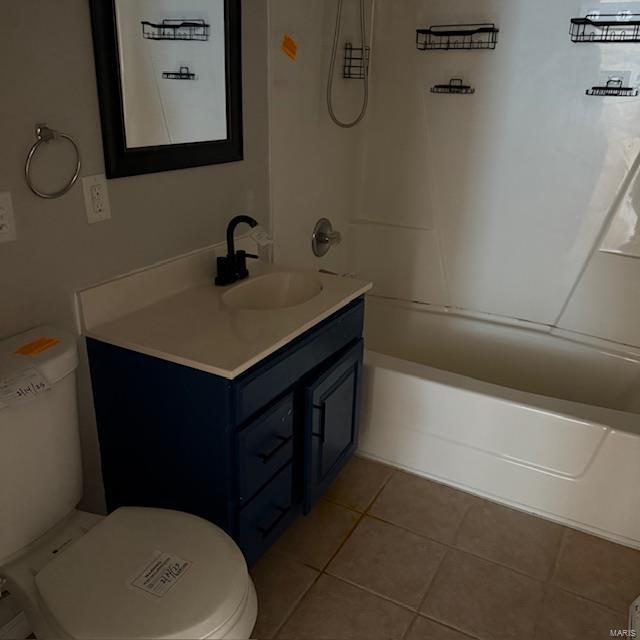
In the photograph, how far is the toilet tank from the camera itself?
1.25 meters

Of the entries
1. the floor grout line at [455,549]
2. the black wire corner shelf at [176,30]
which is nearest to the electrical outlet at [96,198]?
the black wire corner shelf at [176,30]

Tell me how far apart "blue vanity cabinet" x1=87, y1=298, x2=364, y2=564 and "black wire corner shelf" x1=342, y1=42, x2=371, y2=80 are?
4.25 ft

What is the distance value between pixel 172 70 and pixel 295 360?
919 millimetres

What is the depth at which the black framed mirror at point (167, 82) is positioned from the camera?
4.98ft

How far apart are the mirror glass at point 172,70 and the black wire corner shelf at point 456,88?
1.15m

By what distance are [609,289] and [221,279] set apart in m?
1.68

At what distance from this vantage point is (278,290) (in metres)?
2.08

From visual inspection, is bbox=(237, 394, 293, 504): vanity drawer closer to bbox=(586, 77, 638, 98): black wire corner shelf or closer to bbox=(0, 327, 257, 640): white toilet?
bbox=(0, 327, 257, 640): white toilet

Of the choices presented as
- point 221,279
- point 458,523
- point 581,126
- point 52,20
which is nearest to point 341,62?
point 581,126

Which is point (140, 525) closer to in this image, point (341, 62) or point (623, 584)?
point (623, 584)

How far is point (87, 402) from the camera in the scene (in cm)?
166

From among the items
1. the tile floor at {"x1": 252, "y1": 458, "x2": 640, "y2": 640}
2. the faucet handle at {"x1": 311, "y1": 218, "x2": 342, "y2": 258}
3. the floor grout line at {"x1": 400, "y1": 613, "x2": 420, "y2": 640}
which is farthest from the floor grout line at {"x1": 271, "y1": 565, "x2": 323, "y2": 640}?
the faucet handle at {"x1": 311, "y1": 218, "x2": 342, "y2": 258}

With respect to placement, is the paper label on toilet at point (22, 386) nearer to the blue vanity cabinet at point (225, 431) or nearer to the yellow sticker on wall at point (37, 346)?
the yellow sticker on wall at point (37, 346)

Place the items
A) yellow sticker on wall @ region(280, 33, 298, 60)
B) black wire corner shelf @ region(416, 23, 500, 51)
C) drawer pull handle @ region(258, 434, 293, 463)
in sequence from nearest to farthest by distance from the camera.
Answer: drawer pull handle @ region(258, 434, 293, 463), yellow sticker on wall @ region(280, 33, 298, 60), black wire corner shelf @ region(416, 23, 500, 51)
